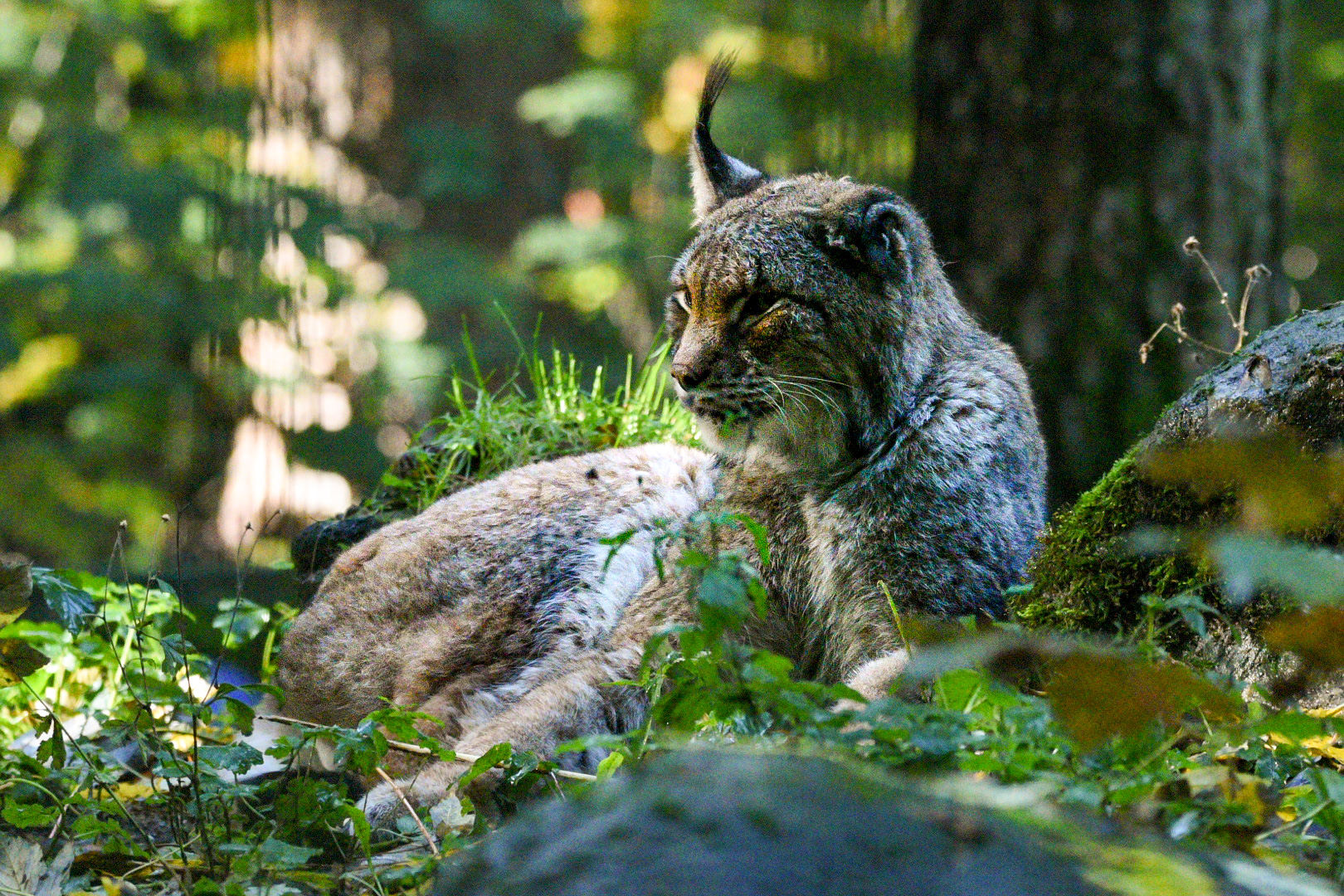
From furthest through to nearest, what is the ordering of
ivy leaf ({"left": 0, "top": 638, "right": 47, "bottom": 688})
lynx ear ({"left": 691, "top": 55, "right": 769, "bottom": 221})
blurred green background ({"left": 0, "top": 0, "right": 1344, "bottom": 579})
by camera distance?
blurred green background ({"left": 0, "top": 0, "right": 1344, "bottom": 579}), lynx ear ({"left": 691, "top": 55, "right": 769, "bottom": 221}), ivy leaf ({"left": 0, "top": 638, "right": 47, "bottom": 688})

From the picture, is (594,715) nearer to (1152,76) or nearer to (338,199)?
(1152,76)

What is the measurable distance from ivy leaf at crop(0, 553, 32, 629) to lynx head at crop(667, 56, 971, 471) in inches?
65.2

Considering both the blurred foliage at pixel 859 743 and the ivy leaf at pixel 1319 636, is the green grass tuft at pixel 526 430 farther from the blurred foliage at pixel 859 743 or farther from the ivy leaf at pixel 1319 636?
the ivy leaf at pixel 1319 636

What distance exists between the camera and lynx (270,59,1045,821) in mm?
3021

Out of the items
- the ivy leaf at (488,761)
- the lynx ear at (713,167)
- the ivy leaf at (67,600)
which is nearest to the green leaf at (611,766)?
the ivy leaf at (488,761)

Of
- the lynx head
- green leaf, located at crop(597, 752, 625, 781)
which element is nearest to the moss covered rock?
the lynx head

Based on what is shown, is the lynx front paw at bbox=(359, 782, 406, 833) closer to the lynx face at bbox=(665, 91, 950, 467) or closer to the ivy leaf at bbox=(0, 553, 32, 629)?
the ivy leaf at bbox=(0, 553, 32, 629)

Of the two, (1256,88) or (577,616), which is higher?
(1256,88)

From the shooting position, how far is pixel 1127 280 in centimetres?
566

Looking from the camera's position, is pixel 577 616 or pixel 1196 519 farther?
pixel 577 616

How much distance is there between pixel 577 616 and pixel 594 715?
1.58 feet

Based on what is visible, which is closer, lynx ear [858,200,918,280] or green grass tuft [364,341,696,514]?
lynx ear [858,200,918,280]

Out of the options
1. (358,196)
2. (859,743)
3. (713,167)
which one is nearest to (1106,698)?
(859,743)

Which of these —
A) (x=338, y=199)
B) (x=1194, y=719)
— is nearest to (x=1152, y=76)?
(x=1194, y=719)
